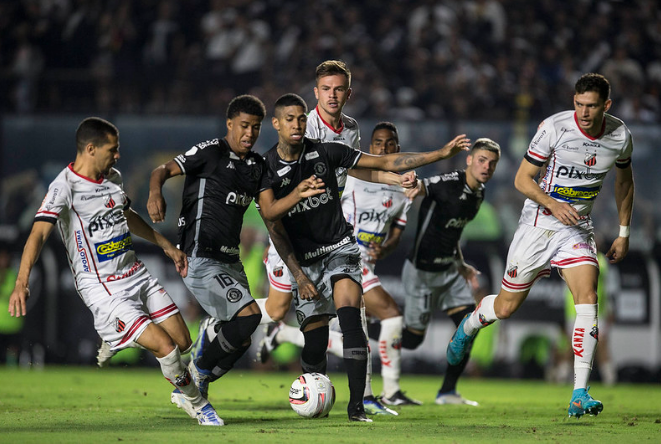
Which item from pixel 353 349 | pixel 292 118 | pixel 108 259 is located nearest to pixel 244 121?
pixel 292 118

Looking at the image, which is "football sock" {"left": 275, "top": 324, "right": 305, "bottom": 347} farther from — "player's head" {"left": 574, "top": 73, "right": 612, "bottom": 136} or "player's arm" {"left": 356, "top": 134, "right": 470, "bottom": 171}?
"player's head" {"left": 574, "top": 73, "right": 612, "bottom": 136}

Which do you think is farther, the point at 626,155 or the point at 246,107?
the point at 626,155

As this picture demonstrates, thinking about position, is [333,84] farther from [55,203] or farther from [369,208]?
[55,203]

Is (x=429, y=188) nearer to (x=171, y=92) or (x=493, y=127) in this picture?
(x=493, y=127)

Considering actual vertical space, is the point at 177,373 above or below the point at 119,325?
below

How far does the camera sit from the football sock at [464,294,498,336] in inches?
298

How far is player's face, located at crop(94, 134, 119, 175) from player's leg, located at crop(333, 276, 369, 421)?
206cm

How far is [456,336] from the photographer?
26.8ft

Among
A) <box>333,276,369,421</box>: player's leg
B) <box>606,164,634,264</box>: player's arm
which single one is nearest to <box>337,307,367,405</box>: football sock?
<box>333,276,369,421</box>: player's leg

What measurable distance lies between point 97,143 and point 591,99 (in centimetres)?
386

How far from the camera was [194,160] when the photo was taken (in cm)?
671

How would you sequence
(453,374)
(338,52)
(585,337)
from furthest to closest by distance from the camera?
(338,52) → (453,374) → (585,337)

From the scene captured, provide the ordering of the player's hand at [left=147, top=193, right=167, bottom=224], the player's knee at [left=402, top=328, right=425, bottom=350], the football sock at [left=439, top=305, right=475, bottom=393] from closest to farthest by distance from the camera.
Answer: the player's hand at [left=147, top=193, right=167, bottom=224] → the football sock at [left=439, top=305, right=475, bottom=393] → the player's knee at [left=402, top=328, right=425, bottom=350]

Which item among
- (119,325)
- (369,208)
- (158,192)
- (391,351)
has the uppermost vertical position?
(369,208)
